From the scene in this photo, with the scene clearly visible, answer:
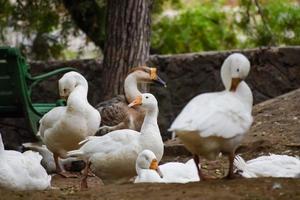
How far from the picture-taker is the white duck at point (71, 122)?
10.2m

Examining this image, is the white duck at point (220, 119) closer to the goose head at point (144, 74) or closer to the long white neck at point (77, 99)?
the long white neck at point (77, 99)

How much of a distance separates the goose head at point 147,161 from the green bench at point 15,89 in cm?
294

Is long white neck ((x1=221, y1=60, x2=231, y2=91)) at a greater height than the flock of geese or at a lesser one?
greater

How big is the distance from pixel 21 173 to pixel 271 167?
218cm

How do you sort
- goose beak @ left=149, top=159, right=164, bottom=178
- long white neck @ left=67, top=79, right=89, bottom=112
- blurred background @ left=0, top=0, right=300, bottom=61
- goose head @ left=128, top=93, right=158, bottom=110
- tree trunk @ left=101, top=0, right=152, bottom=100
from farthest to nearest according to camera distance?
blurred background @ left=0, top=0, right=300, bottom=61 → tree trunk @ left=101, top=0, right=152, bottom=100 → long white neck @ left=67, top=79, right=89, bottom=112 → goose head @ left=128, top=93, right=158, bottom=110 → goose beak @ left=149, top=159, right=164, bottom=178

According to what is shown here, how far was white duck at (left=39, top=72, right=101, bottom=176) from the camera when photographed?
10234 mm

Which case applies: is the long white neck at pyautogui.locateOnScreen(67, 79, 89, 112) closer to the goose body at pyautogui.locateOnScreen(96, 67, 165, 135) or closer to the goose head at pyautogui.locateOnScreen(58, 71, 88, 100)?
the goose head at pyautogui.locateOnScreen(58, 71, 88, 100)

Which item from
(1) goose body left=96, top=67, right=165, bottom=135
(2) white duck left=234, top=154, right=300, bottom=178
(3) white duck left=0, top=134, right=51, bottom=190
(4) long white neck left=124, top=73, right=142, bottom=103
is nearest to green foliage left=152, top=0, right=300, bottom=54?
(1) goose body left=96, top=67, right=165, bottom=135

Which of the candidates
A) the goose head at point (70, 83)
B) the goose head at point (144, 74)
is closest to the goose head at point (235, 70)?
the goose head at point (70, 83)

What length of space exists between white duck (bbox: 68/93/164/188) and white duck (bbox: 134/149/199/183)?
247mm

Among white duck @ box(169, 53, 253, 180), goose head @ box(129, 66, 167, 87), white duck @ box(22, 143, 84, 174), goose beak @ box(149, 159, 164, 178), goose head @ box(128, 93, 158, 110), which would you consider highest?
white duck @ box(169, 53, 253, 180)

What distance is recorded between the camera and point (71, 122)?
10.2 m

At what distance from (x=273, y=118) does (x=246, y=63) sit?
399 centimetres

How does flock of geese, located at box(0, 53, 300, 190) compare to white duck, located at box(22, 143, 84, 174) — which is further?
white duck, located at box(22, 143, 84, 174)
